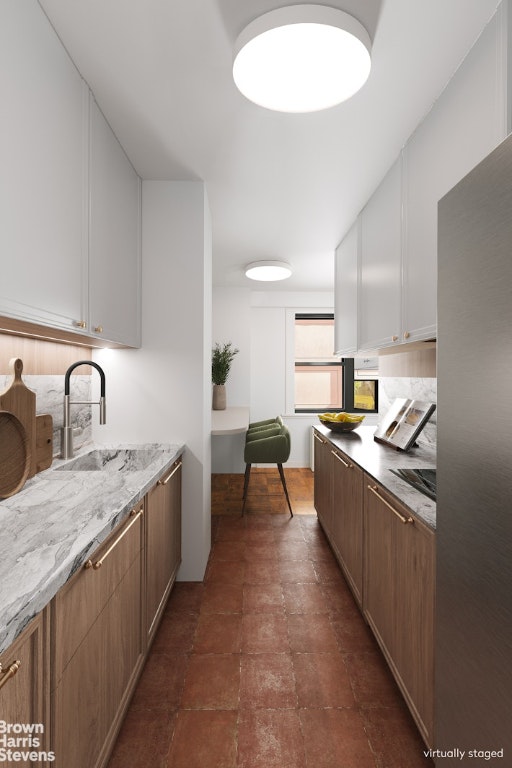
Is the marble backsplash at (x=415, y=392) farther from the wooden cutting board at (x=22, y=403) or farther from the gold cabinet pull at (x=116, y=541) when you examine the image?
the wooden cutting board at (x=22, y=403)

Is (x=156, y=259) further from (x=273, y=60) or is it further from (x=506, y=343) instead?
(x=506, y=343)

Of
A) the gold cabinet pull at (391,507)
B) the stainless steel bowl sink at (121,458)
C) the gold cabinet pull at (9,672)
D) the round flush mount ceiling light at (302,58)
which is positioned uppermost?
the round flush mount ceiling light at (302,58)

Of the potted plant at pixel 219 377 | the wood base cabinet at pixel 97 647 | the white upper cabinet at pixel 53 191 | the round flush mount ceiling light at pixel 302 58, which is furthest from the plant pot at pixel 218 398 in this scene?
the round flush mount ceiling light at pixel 302 58

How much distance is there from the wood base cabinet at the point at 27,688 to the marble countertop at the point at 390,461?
1.11 meters

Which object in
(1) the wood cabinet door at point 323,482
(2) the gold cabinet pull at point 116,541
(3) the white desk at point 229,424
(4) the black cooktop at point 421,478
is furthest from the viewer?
(3) the white desk at point 229,424

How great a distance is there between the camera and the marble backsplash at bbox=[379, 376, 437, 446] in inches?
103

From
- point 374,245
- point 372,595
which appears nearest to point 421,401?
point 374,245

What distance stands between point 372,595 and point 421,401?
Result: 1.27 meters

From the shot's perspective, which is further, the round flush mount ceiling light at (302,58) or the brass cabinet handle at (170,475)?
the brass cabinet handle at (170,475)

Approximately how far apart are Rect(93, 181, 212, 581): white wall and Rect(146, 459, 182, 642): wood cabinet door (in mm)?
258

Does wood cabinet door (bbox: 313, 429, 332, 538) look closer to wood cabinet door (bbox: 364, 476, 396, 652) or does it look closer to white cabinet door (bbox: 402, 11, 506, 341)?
wood cabinet door (bbox: 364, 476, 396, 652)

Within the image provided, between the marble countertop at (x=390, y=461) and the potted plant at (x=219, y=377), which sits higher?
the potted plant at (x=219, y=377)

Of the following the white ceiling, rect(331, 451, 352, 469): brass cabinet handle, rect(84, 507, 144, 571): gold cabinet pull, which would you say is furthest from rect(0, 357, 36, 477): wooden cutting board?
rect(331, 451, 352, 469): brass cabinet handle

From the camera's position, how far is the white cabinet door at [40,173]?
116 centimetres
